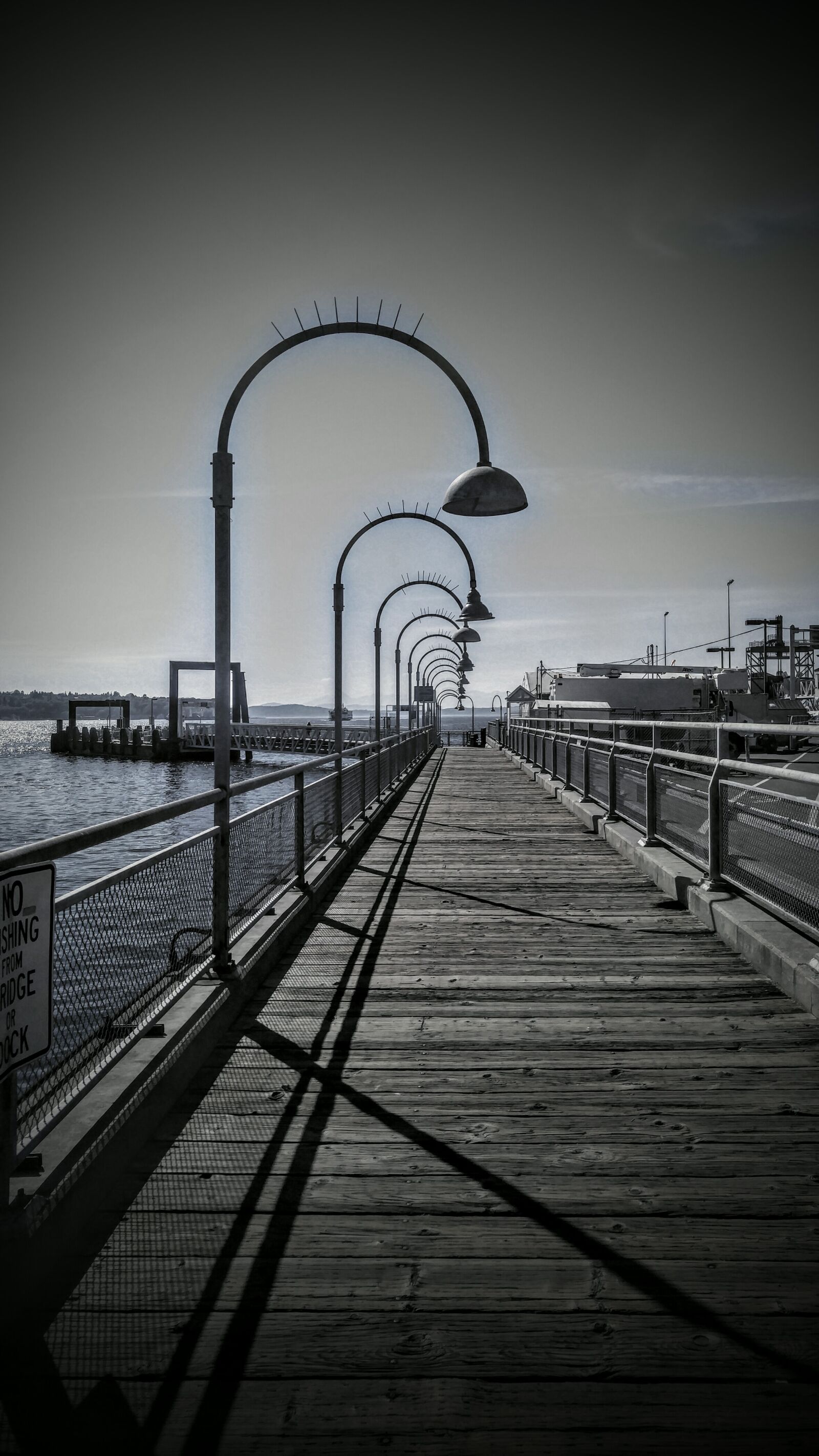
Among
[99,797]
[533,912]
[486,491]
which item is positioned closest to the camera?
[486,491]

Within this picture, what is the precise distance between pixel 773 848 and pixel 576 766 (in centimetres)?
868

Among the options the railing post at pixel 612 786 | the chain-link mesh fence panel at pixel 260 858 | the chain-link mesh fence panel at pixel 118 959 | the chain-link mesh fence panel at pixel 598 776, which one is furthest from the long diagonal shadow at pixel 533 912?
the chain-link mesh fence panel at pixel 598 776

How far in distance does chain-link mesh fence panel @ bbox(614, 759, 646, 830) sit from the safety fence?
3.86m

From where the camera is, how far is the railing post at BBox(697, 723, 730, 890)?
19.5ft

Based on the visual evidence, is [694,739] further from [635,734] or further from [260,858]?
[635,734]

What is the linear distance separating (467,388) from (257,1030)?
15.2 ft

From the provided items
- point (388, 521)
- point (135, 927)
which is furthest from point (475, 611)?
point (135, 927)

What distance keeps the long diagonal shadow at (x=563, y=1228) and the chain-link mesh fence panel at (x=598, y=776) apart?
7.73m

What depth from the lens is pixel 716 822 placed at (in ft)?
19.6

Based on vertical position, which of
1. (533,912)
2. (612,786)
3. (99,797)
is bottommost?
(99,797)

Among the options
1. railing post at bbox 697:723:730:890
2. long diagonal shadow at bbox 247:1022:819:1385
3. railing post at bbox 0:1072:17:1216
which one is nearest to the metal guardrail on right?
railing post at bbox 697:723:730:890

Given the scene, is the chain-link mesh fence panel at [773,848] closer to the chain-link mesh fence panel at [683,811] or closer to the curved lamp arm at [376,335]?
the chain-link mesh fence panel at [683,811]

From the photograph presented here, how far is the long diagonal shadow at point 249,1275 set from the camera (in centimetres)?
189

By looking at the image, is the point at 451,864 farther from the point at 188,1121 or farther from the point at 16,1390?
the point at 16,1390
